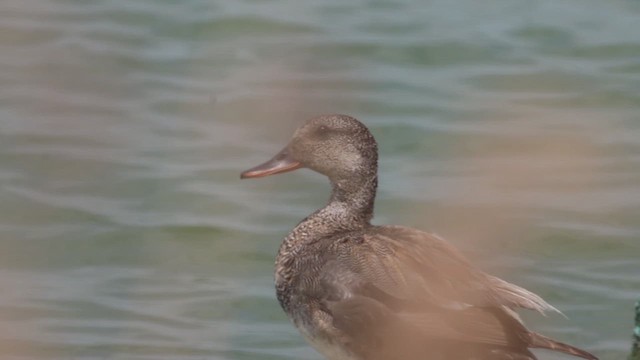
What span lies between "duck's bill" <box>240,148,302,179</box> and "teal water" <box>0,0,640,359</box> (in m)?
Result: 0.28

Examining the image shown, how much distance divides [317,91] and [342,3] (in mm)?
8931

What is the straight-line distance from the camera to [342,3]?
11.2m

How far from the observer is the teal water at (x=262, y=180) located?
18.5ft

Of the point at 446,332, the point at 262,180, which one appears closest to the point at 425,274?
the point at 446,332

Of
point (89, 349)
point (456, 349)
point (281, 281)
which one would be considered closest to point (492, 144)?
point (456, 349)

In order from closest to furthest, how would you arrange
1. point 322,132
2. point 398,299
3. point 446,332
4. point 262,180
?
point 446,332 < point 398,299 < point 322,132 < point 262,180

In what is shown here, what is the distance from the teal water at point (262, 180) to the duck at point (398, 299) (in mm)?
203

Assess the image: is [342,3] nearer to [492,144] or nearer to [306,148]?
[306,148]

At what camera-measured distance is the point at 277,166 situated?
5770 millimetres

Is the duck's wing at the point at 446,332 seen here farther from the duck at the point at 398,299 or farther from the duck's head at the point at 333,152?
the duck's head at the point at 333,152

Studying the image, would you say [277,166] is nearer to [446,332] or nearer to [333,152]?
[333,152]

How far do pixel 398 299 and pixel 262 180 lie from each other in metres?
3.71

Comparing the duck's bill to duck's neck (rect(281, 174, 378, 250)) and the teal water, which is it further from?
the teal water

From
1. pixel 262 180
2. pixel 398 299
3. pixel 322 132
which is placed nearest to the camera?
pixel 398 299
